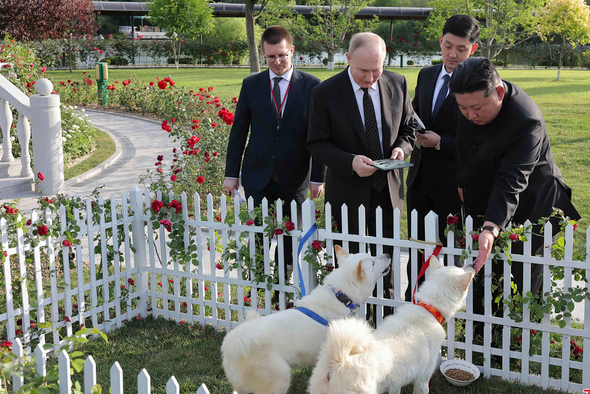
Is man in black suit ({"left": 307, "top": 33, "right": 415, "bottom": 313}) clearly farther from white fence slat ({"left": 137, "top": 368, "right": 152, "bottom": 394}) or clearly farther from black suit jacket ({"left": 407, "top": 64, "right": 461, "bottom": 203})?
white fence slat ({"left": 137, "top": 368, "right": 152, "bottom": 394})

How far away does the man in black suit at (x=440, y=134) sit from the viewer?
13.7 feet

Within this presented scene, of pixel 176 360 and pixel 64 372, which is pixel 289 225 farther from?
pixel 64 372

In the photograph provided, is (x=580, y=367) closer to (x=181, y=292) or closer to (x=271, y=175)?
(x=271, y=175)

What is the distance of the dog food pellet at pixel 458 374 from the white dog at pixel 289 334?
2.55 ft

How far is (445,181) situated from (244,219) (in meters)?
1.56

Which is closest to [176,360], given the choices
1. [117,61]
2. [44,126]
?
[44,126]

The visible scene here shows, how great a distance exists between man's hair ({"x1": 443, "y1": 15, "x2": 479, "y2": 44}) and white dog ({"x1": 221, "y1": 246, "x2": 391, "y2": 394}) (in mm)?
1849

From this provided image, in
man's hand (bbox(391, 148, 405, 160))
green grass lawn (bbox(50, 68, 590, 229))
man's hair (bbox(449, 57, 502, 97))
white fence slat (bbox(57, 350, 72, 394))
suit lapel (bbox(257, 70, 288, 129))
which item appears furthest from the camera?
green grass lawn (bbox(50, 68, 590, 229))

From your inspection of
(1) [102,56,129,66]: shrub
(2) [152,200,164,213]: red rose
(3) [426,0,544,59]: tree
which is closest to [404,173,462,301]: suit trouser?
(2) [152,200,164,213]: red rose

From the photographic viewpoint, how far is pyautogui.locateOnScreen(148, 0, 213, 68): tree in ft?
122

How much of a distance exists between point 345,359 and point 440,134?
2.21 meters

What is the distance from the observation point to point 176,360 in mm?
4066

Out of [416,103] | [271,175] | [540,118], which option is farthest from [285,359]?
[416,103]

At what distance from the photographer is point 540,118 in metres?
3.34
